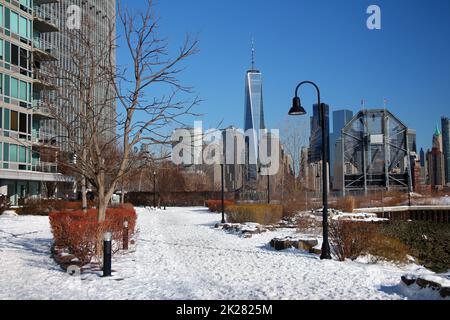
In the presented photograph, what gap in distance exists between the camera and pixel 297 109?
13133mm

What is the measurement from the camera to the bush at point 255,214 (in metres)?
25.0

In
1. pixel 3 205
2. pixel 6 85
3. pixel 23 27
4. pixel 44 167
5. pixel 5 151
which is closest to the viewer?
pixel 3 205

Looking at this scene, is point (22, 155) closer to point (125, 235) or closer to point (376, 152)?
point (125, 235)

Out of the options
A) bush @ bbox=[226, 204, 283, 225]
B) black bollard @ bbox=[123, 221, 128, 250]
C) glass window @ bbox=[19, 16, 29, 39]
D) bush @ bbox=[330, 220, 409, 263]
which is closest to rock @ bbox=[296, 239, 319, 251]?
bush @ bbox=[330, 220, 409, 263]

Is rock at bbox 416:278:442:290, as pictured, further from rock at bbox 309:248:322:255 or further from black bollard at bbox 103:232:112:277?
black bollard at bbox 103:232:112:277

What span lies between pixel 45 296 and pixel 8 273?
2980mm

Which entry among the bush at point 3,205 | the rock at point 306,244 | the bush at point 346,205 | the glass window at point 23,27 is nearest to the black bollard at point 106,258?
the rock at point 306,244

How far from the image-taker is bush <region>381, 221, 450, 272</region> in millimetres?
15194

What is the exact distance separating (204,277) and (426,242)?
11.3 m

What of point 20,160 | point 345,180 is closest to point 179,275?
point 20,160

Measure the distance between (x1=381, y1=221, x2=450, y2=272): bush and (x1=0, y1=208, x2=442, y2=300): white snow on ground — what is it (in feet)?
9.84

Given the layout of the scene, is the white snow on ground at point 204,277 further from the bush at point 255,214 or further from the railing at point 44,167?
the railing at point 44,167

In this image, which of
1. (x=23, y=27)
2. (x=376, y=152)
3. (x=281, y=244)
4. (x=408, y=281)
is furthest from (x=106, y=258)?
(x=376, y=152)
